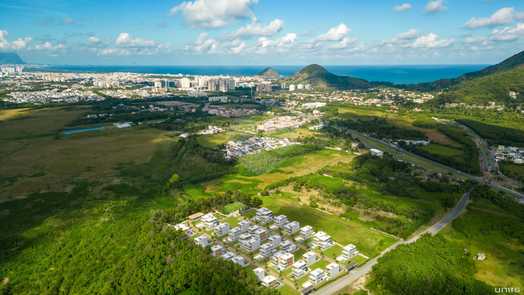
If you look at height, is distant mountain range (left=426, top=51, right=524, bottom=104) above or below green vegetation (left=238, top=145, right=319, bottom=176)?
above

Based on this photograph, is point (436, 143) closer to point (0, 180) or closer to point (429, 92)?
point (0, 180)

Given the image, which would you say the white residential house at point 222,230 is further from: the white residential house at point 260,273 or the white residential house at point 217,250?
the white residential house at point 260,273

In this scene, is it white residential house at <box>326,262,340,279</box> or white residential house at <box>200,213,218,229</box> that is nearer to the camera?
white residential house at <box>326,262,340,279</box>

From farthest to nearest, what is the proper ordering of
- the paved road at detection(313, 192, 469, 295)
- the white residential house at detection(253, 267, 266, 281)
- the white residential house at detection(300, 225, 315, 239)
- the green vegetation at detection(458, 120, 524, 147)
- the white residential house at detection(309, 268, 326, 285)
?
the green vegetation at detection(458, 120, 524, 147) → the white residential house at detection(300, 225, 315, 239) → the white residential house at detection(253, 267, 266, 281) → the white residential house at detection(309, 268, 326, 285) → the paved road at detection(313, 192, 469, 295)

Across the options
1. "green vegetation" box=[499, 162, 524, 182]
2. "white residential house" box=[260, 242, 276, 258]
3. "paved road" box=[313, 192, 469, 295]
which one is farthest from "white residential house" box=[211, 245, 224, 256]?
"green vegetation" box=[499, 162, 524, 182]

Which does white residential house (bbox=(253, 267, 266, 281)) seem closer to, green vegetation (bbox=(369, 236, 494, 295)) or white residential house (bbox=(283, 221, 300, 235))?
white residential house (bbox=(283, 221, 300, 235))
